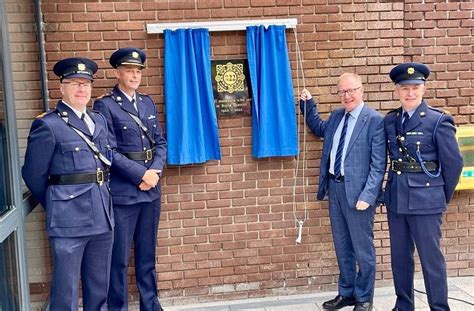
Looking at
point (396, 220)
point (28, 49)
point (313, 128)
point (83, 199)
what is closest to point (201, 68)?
point (313, 128)

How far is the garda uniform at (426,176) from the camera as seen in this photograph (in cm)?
369

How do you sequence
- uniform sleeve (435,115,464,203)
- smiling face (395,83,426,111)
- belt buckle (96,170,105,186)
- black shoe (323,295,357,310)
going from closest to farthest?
belt buckle (96,170,105,186)
uniform sleeve (435,115,464,203)
smiling face (395,83,426,111)
black shoe (323,295,357,310)

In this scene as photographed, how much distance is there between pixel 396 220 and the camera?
12.8 ft

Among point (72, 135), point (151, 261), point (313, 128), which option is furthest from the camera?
point (313, 128)

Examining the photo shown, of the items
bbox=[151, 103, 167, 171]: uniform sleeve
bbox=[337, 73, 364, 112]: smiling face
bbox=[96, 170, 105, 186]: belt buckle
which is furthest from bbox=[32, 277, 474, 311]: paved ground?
bbox=[337, 73, 364, 112]: smiling face

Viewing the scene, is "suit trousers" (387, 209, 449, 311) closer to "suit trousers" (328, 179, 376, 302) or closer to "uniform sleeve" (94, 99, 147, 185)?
"suit trousers" (328, 179, 376, 302)

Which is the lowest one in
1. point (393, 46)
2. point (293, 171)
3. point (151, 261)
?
point (151, 261)

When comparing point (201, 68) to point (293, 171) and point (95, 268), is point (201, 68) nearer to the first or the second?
point (293, 171)

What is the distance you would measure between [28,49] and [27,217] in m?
1.29

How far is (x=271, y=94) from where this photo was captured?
4.48m

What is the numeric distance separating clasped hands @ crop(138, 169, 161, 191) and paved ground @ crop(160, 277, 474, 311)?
127 cm

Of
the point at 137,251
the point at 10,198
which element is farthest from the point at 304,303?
the point at 10,198

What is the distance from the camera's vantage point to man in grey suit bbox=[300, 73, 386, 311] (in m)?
3.93

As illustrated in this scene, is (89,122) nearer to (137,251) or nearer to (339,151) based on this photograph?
(137,251)
